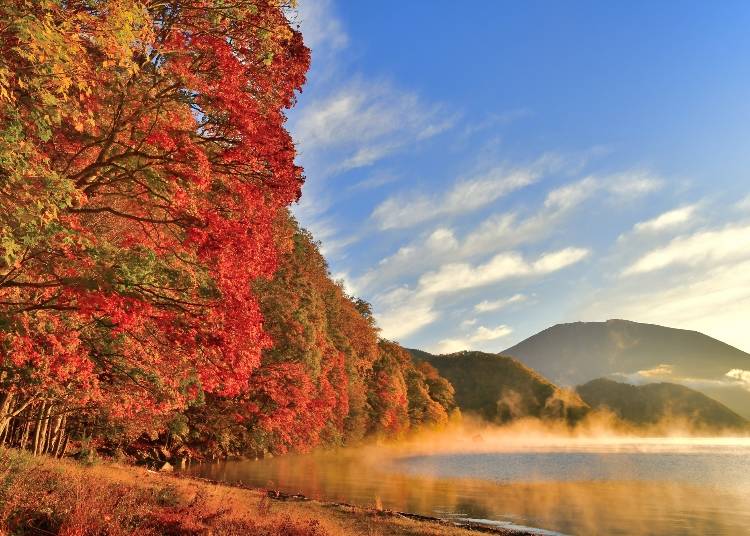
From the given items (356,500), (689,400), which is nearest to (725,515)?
(356,500)

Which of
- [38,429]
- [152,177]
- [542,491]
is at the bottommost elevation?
[542,491]

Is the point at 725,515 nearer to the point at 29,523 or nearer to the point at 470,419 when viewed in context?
the point at 29,523

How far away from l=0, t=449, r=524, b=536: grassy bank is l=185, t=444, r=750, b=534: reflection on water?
321 inches

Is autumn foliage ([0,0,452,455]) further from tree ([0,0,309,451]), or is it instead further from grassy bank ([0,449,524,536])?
grassy bank ([0,449,524,536])

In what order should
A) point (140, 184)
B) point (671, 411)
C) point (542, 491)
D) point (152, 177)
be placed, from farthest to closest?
point (671, 411) < point (542, 491) < point (140, 184) < point (152, 177)

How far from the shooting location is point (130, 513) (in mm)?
11516

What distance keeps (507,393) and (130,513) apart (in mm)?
179912

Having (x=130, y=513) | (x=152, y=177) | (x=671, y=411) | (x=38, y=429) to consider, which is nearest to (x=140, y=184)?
(x=152, y=177)

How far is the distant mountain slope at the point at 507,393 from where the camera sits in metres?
174

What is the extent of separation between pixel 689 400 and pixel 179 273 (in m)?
229

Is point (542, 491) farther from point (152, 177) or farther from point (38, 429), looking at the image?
point (152, 177)

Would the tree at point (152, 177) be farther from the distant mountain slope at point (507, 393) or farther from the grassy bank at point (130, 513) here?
the distant mountain slope at point (507, 393)

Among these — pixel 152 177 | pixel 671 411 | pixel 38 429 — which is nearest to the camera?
pixel 152 177

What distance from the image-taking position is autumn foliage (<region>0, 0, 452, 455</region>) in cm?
754
